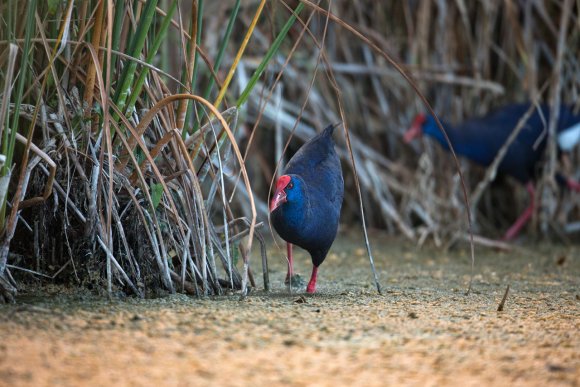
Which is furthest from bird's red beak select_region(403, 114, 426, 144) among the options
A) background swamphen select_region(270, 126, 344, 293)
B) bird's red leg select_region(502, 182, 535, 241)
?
background swamphen select_region(270, 126, 344, 293)

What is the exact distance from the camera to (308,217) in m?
2.98

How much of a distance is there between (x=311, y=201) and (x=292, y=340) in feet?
3.83

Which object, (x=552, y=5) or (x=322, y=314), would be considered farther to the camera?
(x=552, y=5)

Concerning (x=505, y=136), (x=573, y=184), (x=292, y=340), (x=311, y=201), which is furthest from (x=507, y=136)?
(x=292, y=340)

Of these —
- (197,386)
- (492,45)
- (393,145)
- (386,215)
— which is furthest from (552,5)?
(197,386)

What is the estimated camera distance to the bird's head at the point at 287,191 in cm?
285

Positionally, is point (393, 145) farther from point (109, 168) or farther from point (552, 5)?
point (109, 168)

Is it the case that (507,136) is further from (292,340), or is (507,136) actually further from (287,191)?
(292,340)

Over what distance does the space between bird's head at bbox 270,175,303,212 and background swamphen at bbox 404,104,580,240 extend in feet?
8.03

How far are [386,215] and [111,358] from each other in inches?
145

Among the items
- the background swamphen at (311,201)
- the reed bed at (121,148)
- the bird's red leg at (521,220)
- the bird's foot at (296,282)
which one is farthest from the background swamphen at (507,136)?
the bird's foot at (296,282)

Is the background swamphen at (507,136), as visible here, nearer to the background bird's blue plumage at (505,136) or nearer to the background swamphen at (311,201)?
the background bird's blue plumage at (505,136)

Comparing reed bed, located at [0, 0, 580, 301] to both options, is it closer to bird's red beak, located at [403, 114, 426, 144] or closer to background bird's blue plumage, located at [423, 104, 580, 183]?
bird's red beak, located at [403, 114, 426, 144]

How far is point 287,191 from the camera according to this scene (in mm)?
2889
